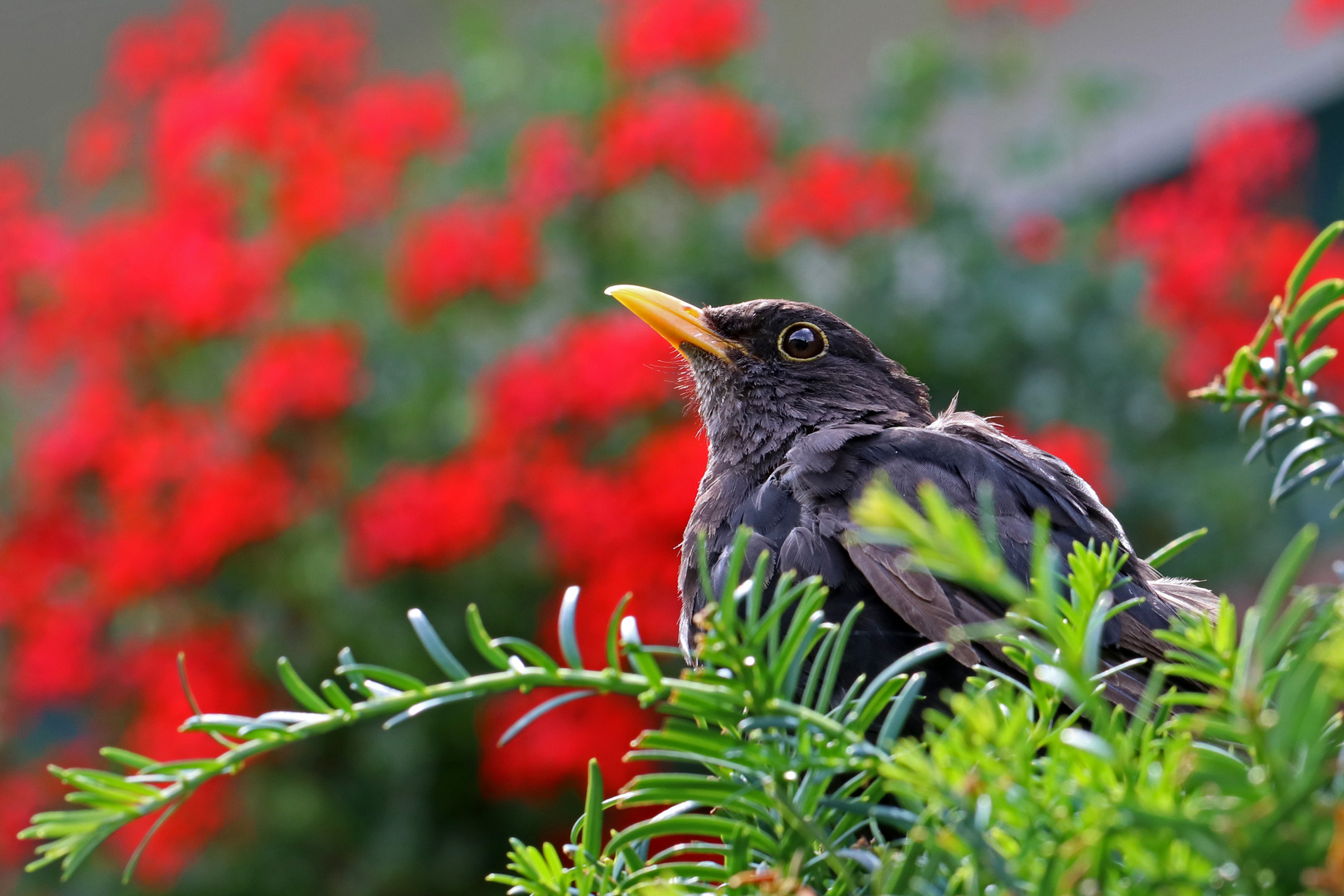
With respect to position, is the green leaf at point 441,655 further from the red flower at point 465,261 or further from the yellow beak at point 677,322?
the red flower at point 465,261

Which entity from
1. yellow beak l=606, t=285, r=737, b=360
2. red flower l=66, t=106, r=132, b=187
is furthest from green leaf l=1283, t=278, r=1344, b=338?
red flower l=66, t=106, r=132, b=187

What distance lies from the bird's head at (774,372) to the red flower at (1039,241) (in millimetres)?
2224

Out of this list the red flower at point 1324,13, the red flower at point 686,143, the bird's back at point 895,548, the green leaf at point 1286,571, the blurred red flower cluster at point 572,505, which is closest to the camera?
the green leaf at point 1286,571

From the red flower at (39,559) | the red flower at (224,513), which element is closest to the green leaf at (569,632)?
the red flower at (224,513)

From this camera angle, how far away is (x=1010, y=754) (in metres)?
0.68

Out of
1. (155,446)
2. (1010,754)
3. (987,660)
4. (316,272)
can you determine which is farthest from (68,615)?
(1010,754)

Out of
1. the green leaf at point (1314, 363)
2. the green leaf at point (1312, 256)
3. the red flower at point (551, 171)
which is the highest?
the red flower at point (551, 171)

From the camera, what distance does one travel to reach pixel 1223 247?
15.1 feet

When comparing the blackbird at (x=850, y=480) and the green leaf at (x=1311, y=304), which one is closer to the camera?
the green leaf at (x=1311, y=304)

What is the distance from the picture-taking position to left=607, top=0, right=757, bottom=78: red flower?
14.9 feet

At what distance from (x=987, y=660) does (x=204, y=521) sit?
2845mm

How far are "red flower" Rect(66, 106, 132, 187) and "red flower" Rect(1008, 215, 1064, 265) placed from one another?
3.55m

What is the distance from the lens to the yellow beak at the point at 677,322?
8.58ft

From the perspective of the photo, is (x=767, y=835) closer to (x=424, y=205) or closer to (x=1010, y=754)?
(x=1010, y=754)
